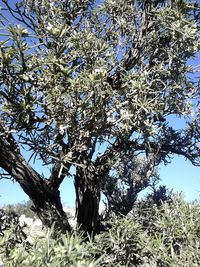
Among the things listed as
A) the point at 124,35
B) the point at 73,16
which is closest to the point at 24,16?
the point at 73,16

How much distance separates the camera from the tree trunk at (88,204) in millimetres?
5777

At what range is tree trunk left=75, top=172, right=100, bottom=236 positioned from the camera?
578cm

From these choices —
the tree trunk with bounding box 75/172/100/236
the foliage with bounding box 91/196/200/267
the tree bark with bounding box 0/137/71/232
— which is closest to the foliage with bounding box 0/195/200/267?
the foliage with bounding box 91/196/200/267

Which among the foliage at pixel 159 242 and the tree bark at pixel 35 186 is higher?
the tree bark at pixel 35 186

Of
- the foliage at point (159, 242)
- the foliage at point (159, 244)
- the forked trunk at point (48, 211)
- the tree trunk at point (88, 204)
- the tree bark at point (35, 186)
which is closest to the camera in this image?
the foliage at point (159, 244)

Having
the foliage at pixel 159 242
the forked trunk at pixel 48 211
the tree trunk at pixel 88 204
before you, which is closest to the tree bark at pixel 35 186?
the forked trunk at pixel 48 211

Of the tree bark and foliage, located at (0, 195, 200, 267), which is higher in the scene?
the tree bark

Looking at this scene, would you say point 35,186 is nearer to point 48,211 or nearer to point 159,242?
point 48,211

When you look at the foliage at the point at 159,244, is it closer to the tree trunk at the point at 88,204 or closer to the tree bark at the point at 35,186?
the tree bark at the point at 35,186

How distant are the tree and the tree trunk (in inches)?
0.7

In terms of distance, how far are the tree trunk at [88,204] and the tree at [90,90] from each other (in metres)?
0.02

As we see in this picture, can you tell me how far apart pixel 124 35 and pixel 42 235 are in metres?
4.20

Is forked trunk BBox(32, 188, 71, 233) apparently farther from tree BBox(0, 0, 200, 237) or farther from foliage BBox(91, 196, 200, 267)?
foliage BBox(91, 196, 200, 267)

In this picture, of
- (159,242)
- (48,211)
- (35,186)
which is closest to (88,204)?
(48,211)
